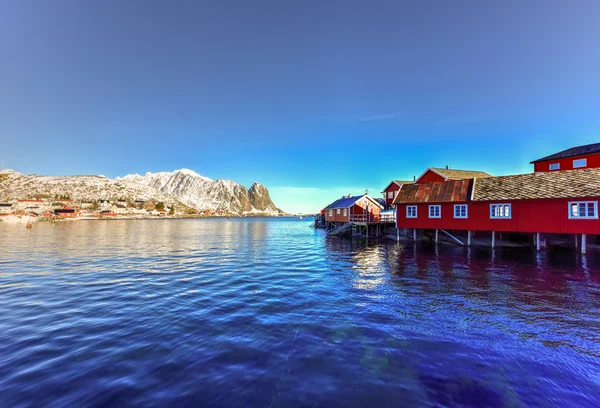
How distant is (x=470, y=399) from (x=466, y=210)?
31071 millimetres

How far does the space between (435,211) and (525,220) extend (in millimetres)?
9314

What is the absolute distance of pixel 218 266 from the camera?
73.6ft

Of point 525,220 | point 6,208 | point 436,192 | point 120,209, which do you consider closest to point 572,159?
point 525,220

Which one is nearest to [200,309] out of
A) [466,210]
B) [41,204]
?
[466,210]

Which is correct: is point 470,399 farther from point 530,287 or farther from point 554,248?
point 554,248

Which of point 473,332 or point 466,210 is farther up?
point 466,210

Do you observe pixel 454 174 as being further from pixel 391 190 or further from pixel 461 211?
pixel 461 211

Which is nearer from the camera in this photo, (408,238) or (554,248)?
(554,248)

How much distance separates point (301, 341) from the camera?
866 cm

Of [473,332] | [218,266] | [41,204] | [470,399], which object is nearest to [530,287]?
[473,332]

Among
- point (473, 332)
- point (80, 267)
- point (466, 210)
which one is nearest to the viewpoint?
point (473, 332)

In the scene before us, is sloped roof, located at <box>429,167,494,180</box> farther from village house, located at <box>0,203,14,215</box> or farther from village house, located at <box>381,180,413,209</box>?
Result: village house, located at <box>0,203,14,215</box>

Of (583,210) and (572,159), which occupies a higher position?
(572,159)

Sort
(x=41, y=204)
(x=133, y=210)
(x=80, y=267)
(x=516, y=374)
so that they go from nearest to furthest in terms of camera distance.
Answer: (x=516, y=374) → (x=80, y=267) → (x=41, y=204) → (x=133, y=210)
